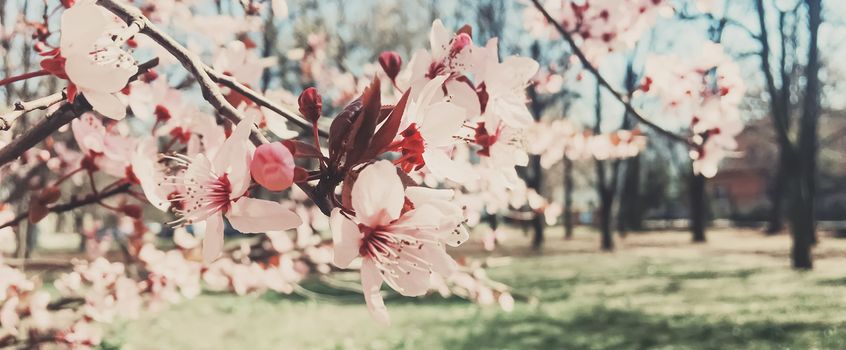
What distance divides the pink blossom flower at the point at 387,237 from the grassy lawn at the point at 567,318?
3037mm

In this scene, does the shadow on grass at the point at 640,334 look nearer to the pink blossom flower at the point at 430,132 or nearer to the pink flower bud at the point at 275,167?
the pink blossom flower at the point at 430,132

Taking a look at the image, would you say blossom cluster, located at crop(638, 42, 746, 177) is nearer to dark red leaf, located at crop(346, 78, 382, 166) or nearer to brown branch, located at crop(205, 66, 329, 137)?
brown branch, located at crop(205, 66, 329, 137)

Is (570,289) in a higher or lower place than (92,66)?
lower

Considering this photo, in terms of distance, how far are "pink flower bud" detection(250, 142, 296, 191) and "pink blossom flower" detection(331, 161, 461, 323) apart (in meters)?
0.08

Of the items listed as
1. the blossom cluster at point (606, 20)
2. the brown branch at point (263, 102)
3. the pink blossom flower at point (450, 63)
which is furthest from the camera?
the blossom cluster at point (606, 20)

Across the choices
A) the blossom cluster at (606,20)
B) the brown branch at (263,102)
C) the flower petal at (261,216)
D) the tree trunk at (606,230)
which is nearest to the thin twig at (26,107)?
the brown branch at (263,102)

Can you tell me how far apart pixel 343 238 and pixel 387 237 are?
0.22 ft

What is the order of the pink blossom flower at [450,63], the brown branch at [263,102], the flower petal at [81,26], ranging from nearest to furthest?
the flower petal at [81,26], the brown branch at [263,102], the pink blossom flower at [450,63]

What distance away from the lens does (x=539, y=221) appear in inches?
739

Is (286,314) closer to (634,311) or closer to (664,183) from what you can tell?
(634,311)

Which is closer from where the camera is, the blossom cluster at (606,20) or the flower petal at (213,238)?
the flower petal at (213,238)

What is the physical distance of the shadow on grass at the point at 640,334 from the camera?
5.63 metres

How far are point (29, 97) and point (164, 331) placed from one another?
9.71 ft

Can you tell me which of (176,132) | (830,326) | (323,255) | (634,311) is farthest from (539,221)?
(176,132)
